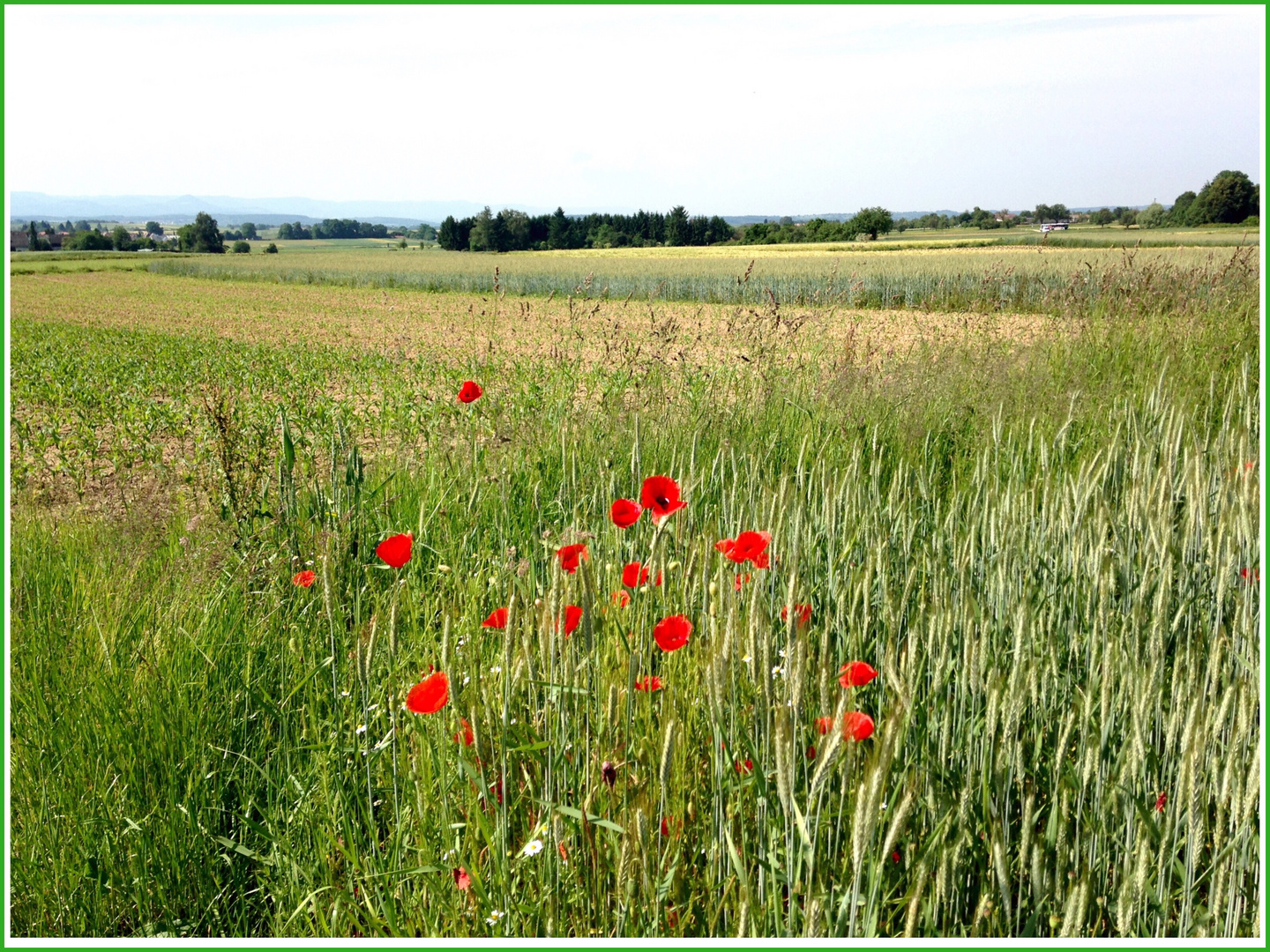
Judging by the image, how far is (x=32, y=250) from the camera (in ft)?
165

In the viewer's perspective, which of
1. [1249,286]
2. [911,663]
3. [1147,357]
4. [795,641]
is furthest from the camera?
[1249,286]

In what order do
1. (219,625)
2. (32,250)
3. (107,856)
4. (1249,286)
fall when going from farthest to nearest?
(32,250) → (1249,286) → (219,625) → (107,856)

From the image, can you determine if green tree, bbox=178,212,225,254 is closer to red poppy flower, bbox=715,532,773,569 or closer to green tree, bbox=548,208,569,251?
green tree, bbox=548,208,569,251

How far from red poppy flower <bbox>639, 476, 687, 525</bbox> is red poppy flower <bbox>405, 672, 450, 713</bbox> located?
454 mm

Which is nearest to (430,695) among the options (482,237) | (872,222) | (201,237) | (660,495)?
(660,495)

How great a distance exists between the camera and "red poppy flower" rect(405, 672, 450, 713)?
45.2 inches

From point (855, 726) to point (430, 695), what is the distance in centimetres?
57

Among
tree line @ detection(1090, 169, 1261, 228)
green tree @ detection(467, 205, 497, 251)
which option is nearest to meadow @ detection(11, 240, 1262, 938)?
tree line @ detection(1090, 169, 1261, 228)

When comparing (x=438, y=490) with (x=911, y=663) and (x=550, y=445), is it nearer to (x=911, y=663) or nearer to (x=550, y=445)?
(x=550, y=445)

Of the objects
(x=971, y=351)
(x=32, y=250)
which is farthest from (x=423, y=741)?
(x=32, y=250)

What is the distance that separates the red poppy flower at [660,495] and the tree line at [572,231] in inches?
2184

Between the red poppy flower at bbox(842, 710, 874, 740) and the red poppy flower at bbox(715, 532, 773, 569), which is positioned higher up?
the red poppy flower at bbox(715, 532, 773, 569)

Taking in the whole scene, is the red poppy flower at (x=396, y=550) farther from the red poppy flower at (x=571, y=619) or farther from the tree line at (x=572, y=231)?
the tree line at (x=572, y=231)

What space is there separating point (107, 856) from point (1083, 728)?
1.52 metres
